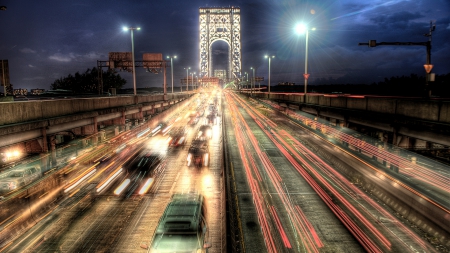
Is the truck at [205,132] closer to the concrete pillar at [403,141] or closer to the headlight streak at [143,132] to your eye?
the headlight streak at [143,132]

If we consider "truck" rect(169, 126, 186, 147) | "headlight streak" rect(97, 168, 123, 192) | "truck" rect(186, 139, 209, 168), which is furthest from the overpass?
"truck" rect(186, 139, 209, 168)

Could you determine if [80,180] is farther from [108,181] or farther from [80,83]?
[80,83]

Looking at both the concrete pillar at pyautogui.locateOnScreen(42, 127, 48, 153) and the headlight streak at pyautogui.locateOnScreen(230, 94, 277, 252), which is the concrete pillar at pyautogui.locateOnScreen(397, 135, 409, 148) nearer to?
the headlight streak at pyautogui.locateOnScreen(230, 94, 277, 252)

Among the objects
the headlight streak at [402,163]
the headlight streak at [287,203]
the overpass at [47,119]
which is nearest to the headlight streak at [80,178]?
the overpass at [47,119]

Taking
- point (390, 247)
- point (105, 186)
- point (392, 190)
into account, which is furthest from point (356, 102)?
point (105, 186)

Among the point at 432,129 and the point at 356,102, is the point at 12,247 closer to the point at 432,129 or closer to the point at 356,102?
the point at 432,129

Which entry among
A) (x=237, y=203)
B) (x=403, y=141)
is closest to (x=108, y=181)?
(x=237, y=203)
